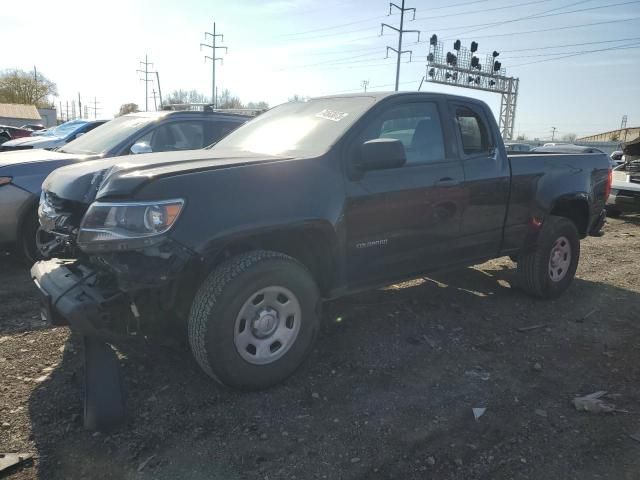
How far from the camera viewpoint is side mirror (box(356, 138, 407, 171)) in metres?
3.33

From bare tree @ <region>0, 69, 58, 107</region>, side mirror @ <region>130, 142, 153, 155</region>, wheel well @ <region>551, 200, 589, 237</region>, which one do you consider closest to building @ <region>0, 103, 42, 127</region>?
bare tree @ <region>0, 69, 58, 107</region>

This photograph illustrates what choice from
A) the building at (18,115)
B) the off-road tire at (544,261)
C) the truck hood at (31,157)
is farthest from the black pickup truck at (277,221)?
the building at (18,115)

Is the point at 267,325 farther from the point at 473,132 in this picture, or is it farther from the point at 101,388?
the point at 473,132

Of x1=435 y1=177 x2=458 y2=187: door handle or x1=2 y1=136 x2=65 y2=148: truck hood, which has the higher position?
x1=2 y1=136 x2=65 y2=148: truck hood

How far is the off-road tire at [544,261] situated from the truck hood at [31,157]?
5.05m

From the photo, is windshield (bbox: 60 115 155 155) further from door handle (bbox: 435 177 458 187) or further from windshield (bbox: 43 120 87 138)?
door handle (bbox: 435 177 458 187)

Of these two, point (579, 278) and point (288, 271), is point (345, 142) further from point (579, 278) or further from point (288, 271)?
point (579, 278)

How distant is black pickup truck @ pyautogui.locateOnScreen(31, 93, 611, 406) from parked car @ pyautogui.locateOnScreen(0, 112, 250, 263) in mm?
1377

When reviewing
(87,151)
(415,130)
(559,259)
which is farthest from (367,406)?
(87,151)

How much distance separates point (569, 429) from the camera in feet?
9.63

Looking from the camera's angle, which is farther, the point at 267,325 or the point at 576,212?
the point at 576,212

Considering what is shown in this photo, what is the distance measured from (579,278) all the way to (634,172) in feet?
21.7

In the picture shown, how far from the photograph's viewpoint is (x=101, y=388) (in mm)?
2867

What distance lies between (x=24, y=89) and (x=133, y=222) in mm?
103448
